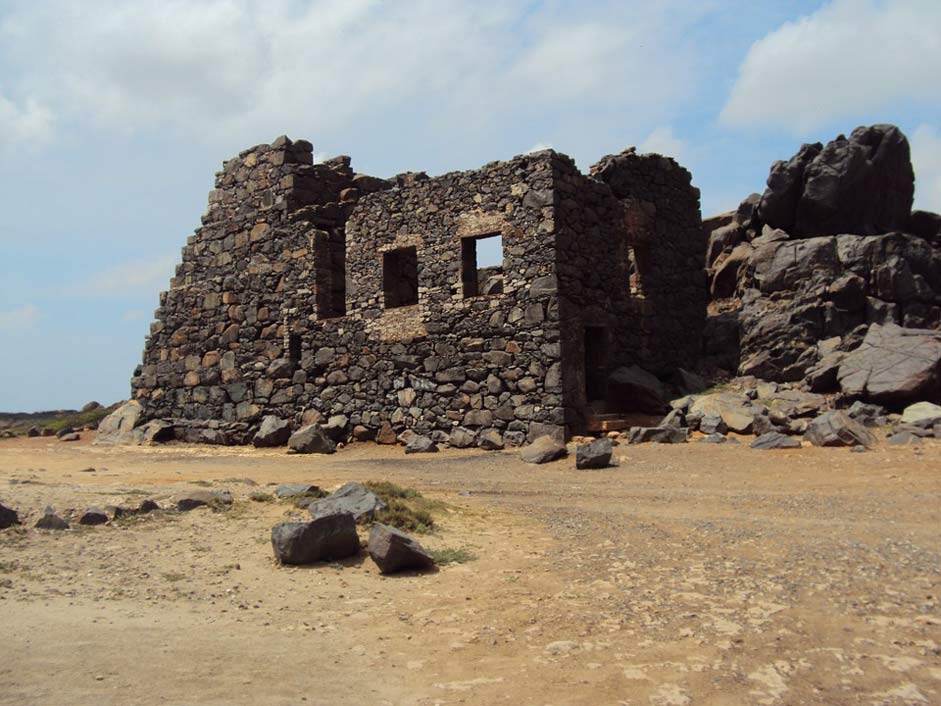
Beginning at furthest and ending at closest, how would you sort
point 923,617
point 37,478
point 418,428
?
point 418,428 < point 37,478 < point 923,617

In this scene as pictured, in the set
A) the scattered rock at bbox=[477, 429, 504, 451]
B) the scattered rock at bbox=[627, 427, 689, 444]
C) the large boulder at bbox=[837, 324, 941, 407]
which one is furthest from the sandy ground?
the scattered rock at bbox=[477, 429, 504, 451]

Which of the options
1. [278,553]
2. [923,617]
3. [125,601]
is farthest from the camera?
[278,553]

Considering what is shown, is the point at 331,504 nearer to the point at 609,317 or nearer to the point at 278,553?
the point at 278,553

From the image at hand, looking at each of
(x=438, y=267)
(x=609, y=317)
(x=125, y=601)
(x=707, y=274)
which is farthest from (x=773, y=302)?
(x=125, y=601)

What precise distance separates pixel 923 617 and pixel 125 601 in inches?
167

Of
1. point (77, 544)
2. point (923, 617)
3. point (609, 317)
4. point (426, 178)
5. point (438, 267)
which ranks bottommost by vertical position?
point (923, 617)

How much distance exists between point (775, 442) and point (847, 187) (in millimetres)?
8283

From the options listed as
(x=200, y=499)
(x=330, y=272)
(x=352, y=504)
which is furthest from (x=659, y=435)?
(x=330, y=272)

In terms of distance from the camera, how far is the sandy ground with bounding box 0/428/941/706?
3.58m

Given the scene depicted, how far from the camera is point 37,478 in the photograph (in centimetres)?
964

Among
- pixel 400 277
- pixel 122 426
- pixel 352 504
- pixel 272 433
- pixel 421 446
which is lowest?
pixel 352 504

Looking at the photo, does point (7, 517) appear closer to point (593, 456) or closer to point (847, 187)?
point (593, 456)

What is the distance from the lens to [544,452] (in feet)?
36.7

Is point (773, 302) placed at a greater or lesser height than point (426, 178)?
lesser
